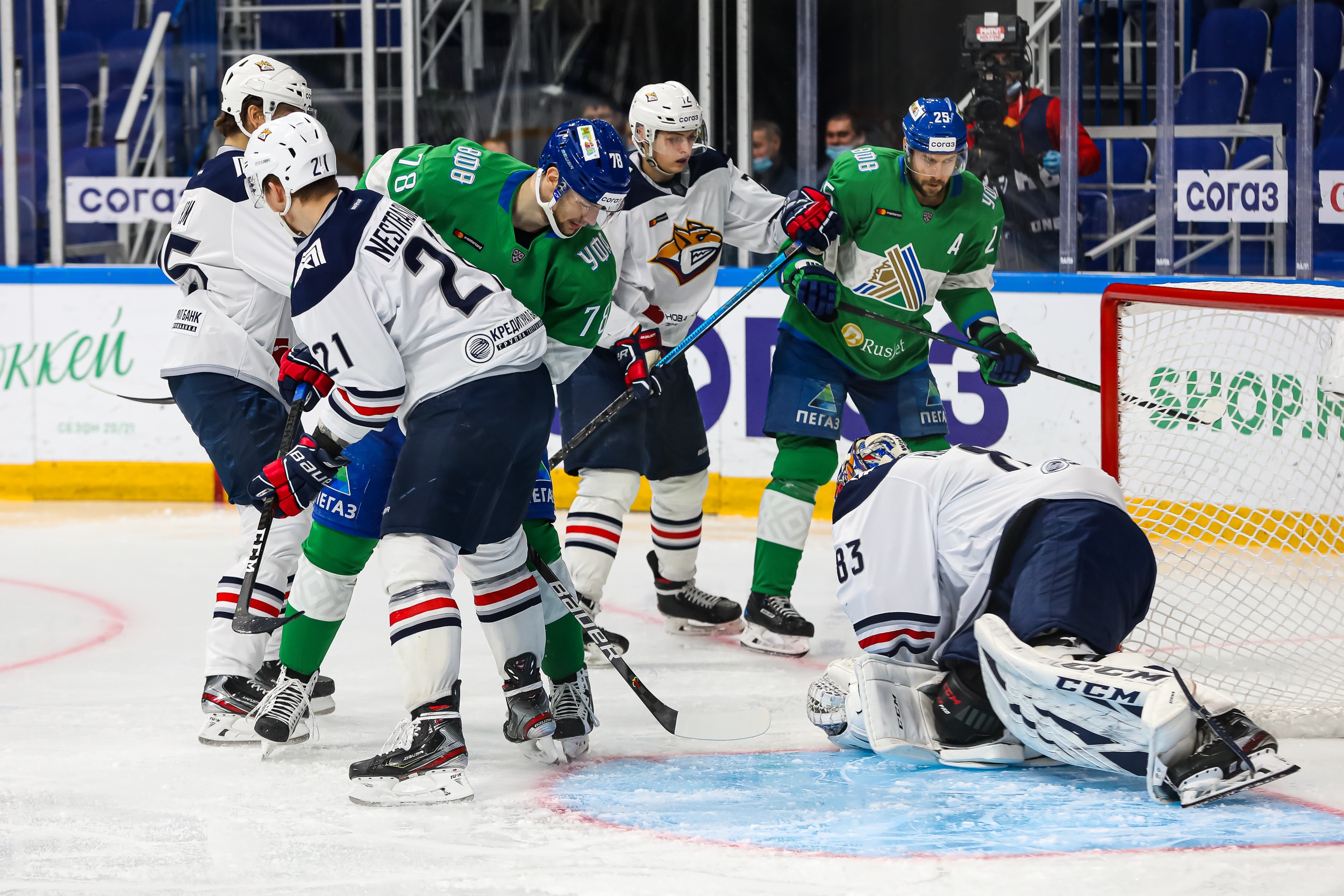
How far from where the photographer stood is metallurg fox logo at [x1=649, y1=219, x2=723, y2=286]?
3.80 meters

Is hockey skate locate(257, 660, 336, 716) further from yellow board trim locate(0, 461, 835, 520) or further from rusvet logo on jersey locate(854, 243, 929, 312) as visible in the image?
yellow board trim locate(0, 461, 835, 520)

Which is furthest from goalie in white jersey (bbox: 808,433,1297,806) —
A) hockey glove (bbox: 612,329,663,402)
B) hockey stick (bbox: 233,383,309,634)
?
hockey stick (bbox: 233,383,309,634)

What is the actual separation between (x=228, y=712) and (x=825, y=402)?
5.24 feet

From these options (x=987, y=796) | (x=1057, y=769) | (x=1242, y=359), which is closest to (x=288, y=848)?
(x=987, y=796)

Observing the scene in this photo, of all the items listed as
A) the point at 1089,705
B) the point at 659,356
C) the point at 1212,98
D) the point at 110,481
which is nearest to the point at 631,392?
the point at 659,356

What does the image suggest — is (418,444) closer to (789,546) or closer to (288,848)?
(288,848)

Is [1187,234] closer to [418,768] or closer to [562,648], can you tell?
[562,648]

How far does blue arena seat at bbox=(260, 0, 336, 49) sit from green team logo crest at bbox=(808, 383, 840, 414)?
2.96m

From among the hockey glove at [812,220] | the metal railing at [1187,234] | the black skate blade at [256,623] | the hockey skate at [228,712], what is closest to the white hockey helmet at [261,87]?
the black skate blade at [256,623]

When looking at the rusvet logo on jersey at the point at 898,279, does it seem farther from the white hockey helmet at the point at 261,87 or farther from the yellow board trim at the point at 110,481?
the yellow board trim at the point at 110,481

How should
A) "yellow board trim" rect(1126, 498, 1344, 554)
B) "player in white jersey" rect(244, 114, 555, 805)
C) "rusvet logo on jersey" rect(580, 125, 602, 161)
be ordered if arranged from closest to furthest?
"player in white jersey" rect(244, 114, 555, 805)
"rusvet logo on jersey" rect(580, 125, 602, 161)
"yellow board trim" rect(1126, 498, 1344, 554)

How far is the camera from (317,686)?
320 centimetres

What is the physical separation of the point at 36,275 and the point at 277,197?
3586 mm

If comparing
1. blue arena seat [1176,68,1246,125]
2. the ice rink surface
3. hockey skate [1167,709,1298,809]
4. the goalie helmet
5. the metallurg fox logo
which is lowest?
the ice rink surface
